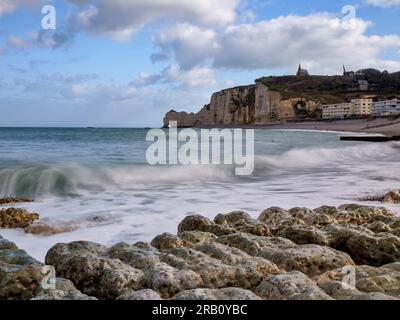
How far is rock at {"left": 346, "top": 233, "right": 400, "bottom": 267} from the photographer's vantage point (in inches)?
160

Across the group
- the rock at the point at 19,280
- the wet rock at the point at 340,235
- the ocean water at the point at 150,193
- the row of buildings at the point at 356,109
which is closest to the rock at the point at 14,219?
the ocean water at the point at 150,193

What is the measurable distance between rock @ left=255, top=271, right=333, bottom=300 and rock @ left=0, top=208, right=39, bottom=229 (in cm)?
472

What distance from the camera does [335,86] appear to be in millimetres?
132500

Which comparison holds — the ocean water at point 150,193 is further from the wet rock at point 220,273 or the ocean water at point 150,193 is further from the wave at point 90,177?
the wet rock at point 220,273

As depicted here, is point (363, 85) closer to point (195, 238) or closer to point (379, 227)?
point (379, 227)

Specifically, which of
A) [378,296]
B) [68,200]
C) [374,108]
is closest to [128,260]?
[378,296]

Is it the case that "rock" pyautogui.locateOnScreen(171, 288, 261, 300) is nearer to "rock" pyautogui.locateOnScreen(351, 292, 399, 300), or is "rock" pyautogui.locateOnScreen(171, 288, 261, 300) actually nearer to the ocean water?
"rock" pyautogui.locateOnScreen(351, 292, 399, 300)

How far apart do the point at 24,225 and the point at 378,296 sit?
547 centimetres

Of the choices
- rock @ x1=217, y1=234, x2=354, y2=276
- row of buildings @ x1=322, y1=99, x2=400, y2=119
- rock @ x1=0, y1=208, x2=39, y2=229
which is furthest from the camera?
row of buildings @ x1=322, y1=99, x2=400, y2=119

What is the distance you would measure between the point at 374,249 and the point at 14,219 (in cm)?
533

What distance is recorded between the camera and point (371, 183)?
11.3 m

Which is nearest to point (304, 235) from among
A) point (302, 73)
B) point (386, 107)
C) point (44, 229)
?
point (44, 229)

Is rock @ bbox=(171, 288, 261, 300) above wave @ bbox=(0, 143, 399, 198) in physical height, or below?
above

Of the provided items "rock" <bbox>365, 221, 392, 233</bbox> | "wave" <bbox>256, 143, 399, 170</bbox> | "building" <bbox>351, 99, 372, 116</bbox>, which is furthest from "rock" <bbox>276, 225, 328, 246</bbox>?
"building" <bbox>351, 99, 372, 116</bbox>
